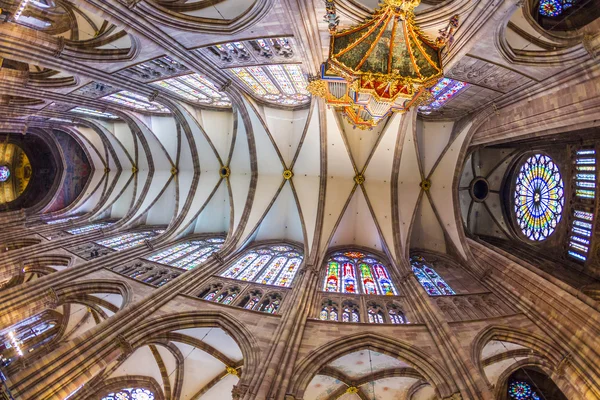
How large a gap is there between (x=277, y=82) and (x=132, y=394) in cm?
1405

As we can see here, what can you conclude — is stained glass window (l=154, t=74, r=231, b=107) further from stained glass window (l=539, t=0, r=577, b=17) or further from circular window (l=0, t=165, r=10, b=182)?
circular window (l=0, t=165, r=10, b=182)

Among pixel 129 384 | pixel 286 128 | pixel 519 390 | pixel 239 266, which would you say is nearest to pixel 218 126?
pixel 286 128

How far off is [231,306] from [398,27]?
9363mm


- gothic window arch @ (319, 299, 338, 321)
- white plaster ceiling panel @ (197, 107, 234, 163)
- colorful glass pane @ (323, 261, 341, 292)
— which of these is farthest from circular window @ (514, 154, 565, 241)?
white plaster ceiling panel @ (197, 107, 234, 163)

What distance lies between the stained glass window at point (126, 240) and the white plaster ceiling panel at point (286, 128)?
28.7ft

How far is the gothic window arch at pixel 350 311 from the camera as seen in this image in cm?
1038

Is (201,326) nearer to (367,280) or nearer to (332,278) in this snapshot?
(332,278)

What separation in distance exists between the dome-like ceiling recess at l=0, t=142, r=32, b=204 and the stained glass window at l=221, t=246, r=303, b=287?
1628cm

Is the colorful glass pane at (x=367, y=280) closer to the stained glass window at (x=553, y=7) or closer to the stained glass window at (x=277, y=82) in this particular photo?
the stained glass window at (x=277, y=82)

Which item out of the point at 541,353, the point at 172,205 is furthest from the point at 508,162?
the point at 172,205

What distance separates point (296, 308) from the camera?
9.84m

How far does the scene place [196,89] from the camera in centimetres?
1493

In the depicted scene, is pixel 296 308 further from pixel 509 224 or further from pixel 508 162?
pixel 508 162

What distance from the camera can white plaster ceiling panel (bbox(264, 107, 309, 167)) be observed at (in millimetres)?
17062
